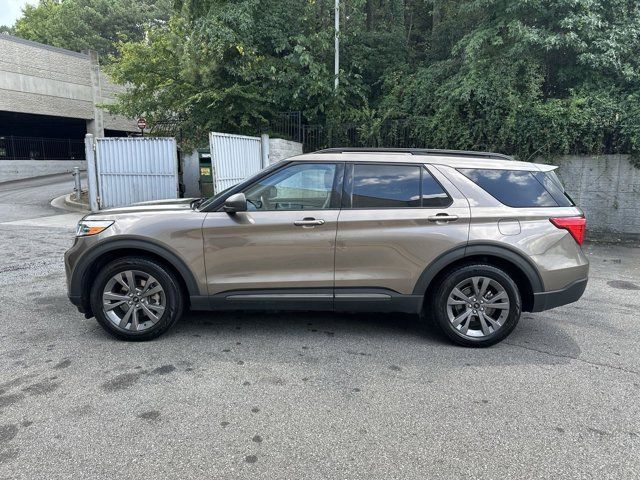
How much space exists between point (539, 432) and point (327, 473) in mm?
1384

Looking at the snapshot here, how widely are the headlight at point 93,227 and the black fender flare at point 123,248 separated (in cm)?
14

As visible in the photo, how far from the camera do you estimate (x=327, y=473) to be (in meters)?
2.46

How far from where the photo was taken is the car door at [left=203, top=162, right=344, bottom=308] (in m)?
3.98

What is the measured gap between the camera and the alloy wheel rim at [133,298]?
13.3 ft

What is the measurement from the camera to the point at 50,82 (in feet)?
80.7

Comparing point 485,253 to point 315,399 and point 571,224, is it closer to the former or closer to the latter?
point 571,224

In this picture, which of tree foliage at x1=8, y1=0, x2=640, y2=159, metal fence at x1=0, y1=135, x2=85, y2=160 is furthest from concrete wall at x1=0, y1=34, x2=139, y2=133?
tree foliage at x1=8, y1=0, x2=640, y2=159

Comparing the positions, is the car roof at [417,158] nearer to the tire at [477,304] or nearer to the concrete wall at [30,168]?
the tire at [477,304]

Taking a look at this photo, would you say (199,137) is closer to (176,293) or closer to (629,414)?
(176,293)

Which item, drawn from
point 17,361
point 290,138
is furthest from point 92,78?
point 17,361

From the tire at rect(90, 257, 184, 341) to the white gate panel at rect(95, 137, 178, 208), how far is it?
7650mm

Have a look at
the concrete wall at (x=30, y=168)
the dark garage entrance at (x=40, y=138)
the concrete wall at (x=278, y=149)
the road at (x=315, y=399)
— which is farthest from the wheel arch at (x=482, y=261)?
the dark garage entrance at (x=40, y=138)

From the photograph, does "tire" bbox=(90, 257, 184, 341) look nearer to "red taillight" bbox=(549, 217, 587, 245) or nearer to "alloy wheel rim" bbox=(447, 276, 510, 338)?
"alloy wheel rim" bbox=(447, 276, 510, 338)

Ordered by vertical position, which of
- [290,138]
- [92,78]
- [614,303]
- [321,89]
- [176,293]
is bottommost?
[614,303]
